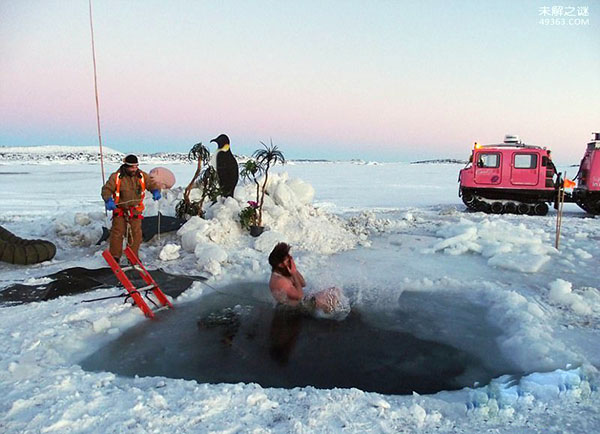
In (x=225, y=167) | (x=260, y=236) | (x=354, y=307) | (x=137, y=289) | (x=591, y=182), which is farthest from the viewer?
(x=591, y=182)

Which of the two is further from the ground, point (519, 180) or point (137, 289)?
point (519, 180)

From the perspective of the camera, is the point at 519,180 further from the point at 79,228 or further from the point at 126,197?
the point at 79,228

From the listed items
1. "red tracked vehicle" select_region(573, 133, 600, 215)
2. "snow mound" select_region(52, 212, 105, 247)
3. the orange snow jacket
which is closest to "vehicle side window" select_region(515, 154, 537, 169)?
"red tracked vehicle" select_region(573, 133, 600, 215)

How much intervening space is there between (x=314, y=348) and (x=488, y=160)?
37.2ft

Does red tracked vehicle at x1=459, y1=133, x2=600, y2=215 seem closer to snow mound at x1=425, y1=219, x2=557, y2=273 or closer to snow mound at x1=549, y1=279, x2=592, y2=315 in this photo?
snow mound at x1=425, y1=219, x2=557, y2=273

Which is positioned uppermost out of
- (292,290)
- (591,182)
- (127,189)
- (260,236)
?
(127,189)

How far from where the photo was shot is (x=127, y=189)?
20.1 ft

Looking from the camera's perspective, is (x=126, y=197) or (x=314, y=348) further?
(x=126, y=197)

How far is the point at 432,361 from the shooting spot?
3.73 meters

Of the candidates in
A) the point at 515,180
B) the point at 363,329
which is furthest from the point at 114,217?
the point at 515,180

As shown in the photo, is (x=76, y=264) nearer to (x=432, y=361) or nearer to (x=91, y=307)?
(x=91, y=307)

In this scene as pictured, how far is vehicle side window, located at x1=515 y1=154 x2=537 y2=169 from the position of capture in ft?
42.3

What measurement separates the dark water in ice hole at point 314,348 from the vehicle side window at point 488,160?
9.31 m

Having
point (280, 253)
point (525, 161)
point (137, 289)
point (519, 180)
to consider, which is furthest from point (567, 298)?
point (525, 161)
